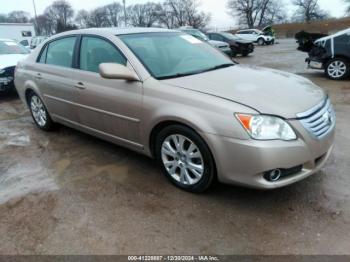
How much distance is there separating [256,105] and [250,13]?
7579 centimetres

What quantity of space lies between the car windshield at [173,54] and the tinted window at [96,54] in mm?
169

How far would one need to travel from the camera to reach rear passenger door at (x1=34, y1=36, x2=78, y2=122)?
4.43 meters

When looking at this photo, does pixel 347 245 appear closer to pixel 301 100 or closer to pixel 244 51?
pixel 301 100

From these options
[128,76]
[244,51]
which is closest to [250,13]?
[244,51]

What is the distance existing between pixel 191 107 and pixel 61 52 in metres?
2.50

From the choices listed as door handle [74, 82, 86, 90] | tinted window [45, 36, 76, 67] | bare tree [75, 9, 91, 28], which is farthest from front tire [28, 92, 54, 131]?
bare tree [75, 9, 91, 28]

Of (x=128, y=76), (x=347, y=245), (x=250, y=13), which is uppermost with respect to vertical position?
(x=250, y=13)

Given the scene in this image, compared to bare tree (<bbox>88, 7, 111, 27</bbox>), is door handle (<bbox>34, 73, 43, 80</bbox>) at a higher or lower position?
lower

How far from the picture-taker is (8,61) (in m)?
8.62

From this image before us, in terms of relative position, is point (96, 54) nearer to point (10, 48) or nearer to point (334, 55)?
point (10, 48)

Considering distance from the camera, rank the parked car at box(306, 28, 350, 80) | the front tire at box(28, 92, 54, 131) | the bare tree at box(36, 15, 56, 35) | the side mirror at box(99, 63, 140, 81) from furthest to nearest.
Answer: the bare tree at box(36, 15, 56, 35), the parked car at box(306, 28, 350, 80), the front tire at box(28, 92, 54, 131), the side mirror at box(99, 63, 140, 81)

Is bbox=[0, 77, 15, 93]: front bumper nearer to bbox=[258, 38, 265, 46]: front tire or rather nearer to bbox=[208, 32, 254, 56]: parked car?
bbox=[208, 32, 254, 56]: parked car

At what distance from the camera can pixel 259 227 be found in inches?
113

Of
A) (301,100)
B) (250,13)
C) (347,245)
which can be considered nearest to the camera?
(347,245)
